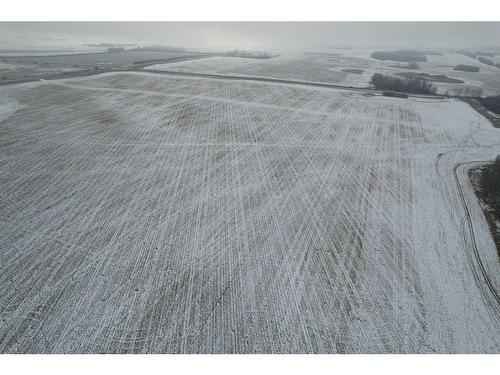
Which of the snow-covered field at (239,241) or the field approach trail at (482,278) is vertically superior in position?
the snow-covered field at (239,241)

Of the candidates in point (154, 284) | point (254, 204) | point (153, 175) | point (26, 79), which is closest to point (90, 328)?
point (154, 284)

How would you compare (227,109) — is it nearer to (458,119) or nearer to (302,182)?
(302,182)

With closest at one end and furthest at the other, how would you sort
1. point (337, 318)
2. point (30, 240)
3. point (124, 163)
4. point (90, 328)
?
point (90, 328)
point (337, 318)
point (30, 240)
point (124, 163)

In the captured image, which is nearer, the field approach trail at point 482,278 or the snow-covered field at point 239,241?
the snow-covered field at point 239,241

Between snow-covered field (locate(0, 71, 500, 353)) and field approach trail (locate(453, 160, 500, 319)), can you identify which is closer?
snow-covered field (locate(0, 71, 500, 353))

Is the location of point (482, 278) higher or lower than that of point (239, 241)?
lower

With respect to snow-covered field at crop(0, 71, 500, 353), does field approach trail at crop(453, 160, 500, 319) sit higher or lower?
lower

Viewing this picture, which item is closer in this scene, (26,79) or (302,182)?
(302,182)

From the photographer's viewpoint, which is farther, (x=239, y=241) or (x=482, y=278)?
(x=239, y=241)
